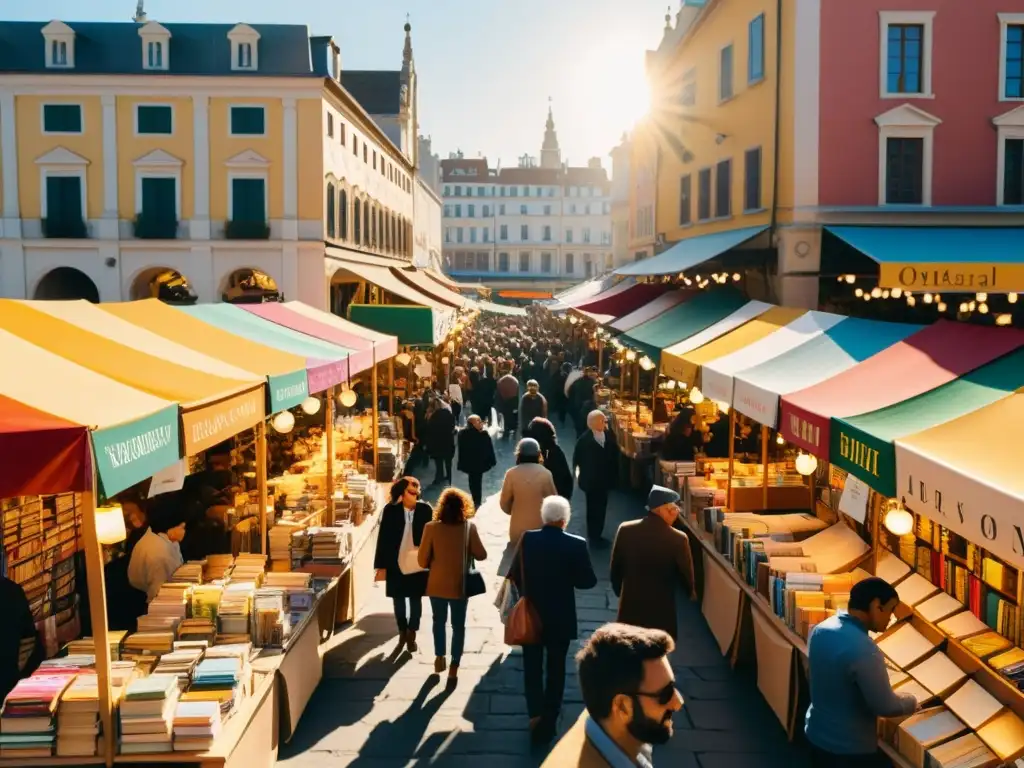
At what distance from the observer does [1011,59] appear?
17047 mm

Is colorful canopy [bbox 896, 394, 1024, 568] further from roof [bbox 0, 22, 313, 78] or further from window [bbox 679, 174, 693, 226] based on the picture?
roof [bbox 0, 22, 313, 78]

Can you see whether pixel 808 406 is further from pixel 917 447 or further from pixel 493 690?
pixel 493 690

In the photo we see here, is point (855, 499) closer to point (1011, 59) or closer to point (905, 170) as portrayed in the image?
point (905, 170)

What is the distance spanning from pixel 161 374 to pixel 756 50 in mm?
15421

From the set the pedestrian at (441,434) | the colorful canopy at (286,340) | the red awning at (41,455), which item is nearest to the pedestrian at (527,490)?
the colorful canopy at (286,340)

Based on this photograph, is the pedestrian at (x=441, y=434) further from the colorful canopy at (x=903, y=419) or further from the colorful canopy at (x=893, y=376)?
the colorful canopy at (x=903, y=419)

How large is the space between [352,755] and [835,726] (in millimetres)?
3289

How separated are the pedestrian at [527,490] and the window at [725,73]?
553 inches

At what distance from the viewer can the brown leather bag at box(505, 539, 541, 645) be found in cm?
654

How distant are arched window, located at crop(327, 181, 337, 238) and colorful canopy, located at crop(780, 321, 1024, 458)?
82.0 ft

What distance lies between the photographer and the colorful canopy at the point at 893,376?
662 centimetres

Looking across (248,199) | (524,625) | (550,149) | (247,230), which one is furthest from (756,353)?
(550,149)

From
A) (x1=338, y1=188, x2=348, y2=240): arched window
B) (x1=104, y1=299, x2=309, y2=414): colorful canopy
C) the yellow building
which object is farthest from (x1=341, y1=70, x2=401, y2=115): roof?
(x1=104, y1=299, x2=309, y2=414): colorful canopy

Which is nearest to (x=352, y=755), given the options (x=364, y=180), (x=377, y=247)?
(x=364, y=180)
